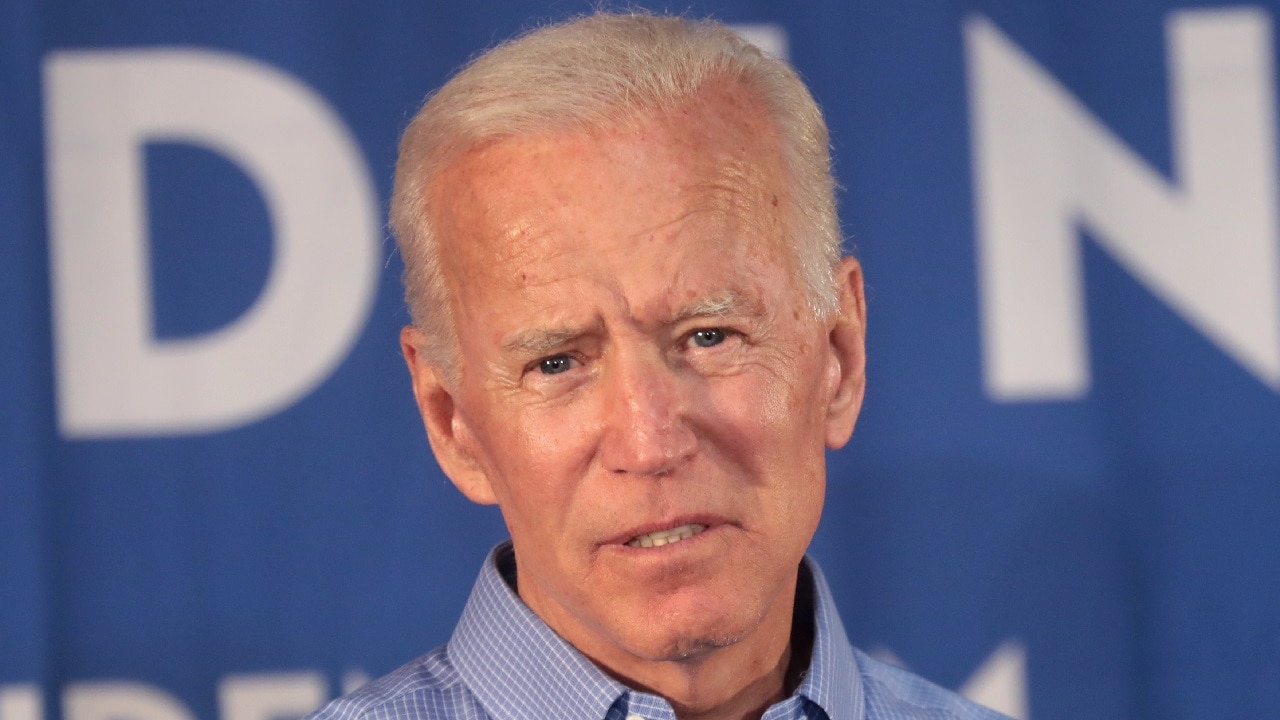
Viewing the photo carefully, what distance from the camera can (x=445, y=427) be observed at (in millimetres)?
1691

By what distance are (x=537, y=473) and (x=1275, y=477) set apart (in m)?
1.60

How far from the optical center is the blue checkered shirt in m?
1.55

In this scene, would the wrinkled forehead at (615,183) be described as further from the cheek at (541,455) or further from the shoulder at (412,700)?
the shoulder at (412,700)

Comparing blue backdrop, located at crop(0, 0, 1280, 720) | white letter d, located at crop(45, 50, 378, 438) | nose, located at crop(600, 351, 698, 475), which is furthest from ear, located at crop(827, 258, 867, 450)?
white letter d, located at crop(45, 50, 378, 438)

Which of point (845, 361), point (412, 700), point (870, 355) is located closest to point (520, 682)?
point (412, 700)

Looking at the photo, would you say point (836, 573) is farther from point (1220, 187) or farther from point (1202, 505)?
point (1220, 187)

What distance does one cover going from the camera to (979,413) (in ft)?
8.47

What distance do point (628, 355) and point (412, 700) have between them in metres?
0.46

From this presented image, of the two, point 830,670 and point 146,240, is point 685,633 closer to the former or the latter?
point 830,670

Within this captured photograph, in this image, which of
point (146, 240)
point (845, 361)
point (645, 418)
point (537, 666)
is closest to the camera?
point (645, 418)

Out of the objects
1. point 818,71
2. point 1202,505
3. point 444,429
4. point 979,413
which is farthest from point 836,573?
point 444,429

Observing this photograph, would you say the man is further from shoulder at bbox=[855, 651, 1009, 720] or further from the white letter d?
the white letter d

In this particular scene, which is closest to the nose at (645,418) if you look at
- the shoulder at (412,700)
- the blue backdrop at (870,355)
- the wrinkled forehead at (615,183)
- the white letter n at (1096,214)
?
the wrinkled forehead at (615,183)

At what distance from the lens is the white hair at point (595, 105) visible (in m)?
1.52
